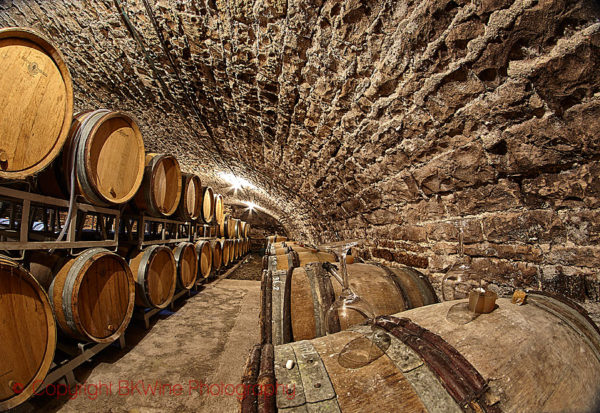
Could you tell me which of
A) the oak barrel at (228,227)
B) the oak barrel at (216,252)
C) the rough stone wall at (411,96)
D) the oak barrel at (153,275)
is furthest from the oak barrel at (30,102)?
the oak barrel at (228,227)

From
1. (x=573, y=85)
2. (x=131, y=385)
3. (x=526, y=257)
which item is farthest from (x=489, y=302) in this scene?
(x=131, y=385)

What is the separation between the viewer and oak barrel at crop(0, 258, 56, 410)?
1404 millimetres

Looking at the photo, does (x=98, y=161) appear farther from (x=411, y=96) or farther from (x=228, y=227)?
(x=228, y=227)

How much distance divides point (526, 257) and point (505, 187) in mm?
524

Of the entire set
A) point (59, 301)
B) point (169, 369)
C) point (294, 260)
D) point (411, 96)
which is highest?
point (411, 96)

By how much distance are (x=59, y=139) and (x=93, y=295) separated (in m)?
1.34

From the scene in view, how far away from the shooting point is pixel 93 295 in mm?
2123

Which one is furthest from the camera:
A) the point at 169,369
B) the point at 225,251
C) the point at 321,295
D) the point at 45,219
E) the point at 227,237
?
the point at 227,237

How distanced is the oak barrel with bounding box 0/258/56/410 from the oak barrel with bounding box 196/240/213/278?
3.27m

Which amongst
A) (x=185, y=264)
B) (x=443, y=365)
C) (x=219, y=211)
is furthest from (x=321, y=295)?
(x=219, y=211)

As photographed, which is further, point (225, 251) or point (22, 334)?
point (225, 251)

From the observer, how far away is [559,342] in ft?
3.50

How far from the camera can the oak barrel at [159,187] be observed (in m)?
3.09

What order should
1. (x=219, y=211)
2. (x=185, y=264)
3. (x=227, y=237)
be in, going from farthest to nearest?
(x=227, y=237) → (x=219, y=211) → (x=185, y=264)
